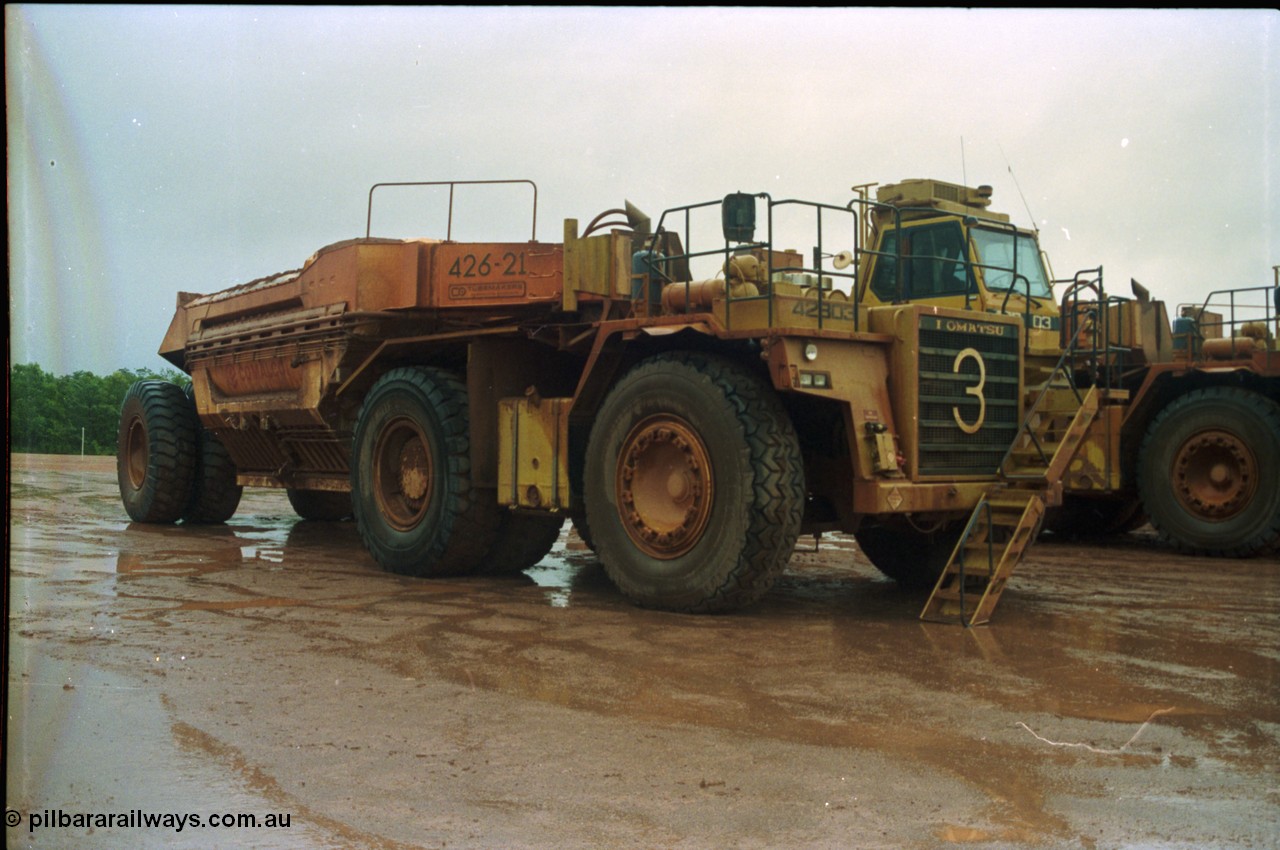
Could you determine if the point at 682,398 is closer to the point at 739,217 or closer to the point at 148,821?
the point at 739,217

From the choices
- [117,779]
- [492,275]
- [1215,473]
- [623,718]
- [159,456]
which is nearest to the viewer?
[117,779]

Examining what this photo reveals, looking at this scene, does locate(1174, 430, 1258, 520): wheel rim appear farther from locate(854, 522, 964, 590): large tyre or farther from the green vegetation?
the green vegetation

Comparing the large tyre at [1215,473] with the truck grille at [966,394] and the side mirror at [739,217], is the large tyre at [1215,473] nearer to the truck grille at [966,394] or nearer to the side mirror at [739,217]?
the truck grille at [966,394]

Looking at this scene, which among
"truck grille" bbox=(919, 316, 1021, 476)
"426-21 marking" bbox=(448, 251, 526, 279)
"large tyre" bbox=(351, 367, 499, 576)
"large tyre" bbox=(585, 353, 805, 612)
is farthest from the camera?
"426-21 marking" bbox=(448, 251, 526, 279)

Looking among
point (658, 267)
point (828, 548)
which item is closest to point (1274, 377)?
point (828, 548)

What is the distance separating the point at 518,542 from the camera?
1022 centimetres

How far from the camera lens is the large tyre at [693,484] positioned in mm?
7539

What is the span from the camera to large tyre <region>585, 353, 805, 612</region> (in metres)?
7.54

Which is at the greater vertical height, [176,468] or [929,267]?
[929,267]

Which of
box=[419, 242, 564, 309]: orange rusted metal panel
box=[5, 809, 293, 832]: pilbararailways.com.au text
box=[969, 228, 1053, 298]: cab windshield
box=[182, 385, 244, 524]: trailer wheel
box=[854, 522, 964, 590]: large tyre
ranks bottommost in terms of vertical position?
box=[5, 809, 293, 832]: pilbararailways.com.au text

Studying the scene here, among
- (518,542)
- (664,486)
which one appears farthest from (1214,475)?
(518,542)

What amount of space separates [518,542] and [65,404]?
44.5 ft

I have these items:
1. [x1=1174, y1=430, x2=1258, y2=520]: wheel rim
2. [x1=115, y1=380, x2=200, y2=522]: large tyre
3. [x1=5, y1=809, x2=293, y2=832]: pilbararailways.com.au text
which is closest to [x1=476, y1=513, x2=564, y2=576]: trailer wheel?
[x1=115, y1=380, x2=200, y2=522]: large tyre

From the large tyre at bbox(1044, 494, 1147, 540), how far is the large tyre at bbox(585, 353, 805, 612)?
719 cm
